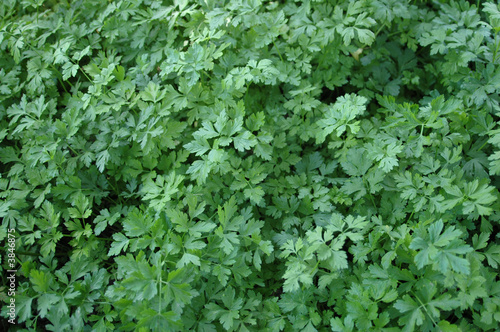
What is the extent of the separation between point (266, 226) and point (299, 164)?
0.49 m

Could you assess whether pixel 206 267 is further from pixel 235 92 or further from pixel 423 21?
pixel 423 21

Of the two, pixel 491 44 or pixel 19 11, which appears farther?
pixel 19 11

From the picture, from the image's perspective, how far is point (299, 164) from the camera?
2.67 meters

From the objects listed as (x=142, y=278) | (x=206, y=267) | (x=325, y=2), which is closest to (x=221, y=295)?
(x=206, y=267)

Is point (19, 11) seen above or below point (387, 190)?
above

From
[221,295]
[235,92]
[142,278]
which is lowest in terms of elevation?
[221,295]

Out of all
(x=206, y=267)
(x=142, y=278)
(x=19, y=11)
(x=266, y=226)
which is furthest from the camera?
(x=19, y=11)

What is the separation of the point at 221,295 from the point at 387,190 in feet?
3.91

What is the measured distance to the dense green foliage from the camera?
2069 millimetres

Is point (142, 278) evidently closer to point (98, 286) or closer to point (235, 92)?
point (98, 286)

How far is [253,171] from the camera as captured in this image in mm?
2453

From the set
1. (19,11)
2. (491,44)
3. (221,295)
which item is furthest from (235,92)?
(19,11)

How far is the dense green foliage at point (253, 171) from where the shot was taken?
6.79 ft

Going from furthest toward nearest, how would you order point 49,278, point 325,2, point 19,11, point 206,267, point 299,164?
1. point 19,11
2. point 325,2
3. point 299,164
4. point 49,278
5. point 206,267
